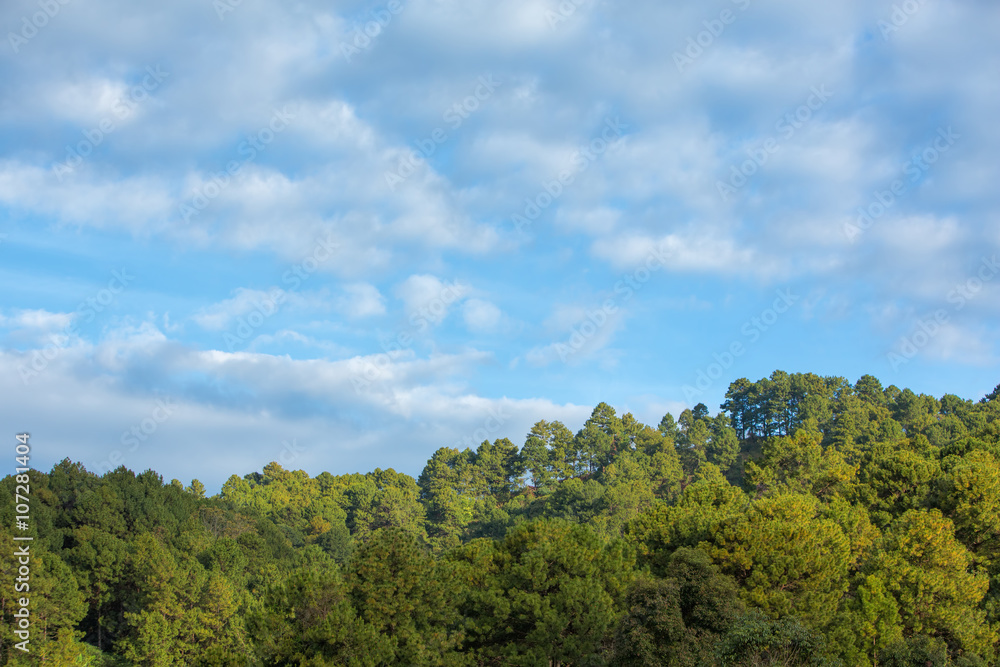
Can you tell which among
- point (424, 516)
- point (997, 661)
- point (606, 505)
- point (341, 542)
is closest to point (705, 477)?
point (606, 505)

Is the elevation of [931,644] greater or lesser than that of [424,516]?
lesser

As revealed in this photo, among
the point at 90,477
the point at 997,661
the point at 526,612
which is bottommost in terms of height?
the point at 997,661

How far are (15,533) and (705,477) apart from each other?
272ft

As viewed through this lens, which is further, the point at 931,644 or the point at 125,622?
the point at 125,622

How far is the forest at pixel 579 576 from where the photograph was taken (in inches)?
1356

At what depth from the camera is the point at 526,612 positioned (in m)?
42.3

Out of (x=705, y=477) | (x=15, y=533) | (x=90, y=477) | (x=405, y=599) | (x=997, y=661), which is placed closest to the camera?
(x=405, y=599)

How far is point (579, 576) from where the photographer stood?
1699 inches

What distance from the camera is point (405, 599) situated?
3672cm

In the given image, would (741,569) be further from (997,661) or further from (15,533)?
(15,533)

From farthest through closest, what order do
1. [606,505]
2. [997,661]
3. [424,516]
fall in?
[424,516], [606,505], [997,661]

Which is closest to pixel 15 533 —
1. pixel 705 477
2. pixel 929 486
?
pixel 929 486

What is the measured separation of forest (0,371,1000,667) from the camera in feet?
113

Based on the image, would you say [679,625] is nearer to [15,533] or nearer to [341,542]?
[15,533]
